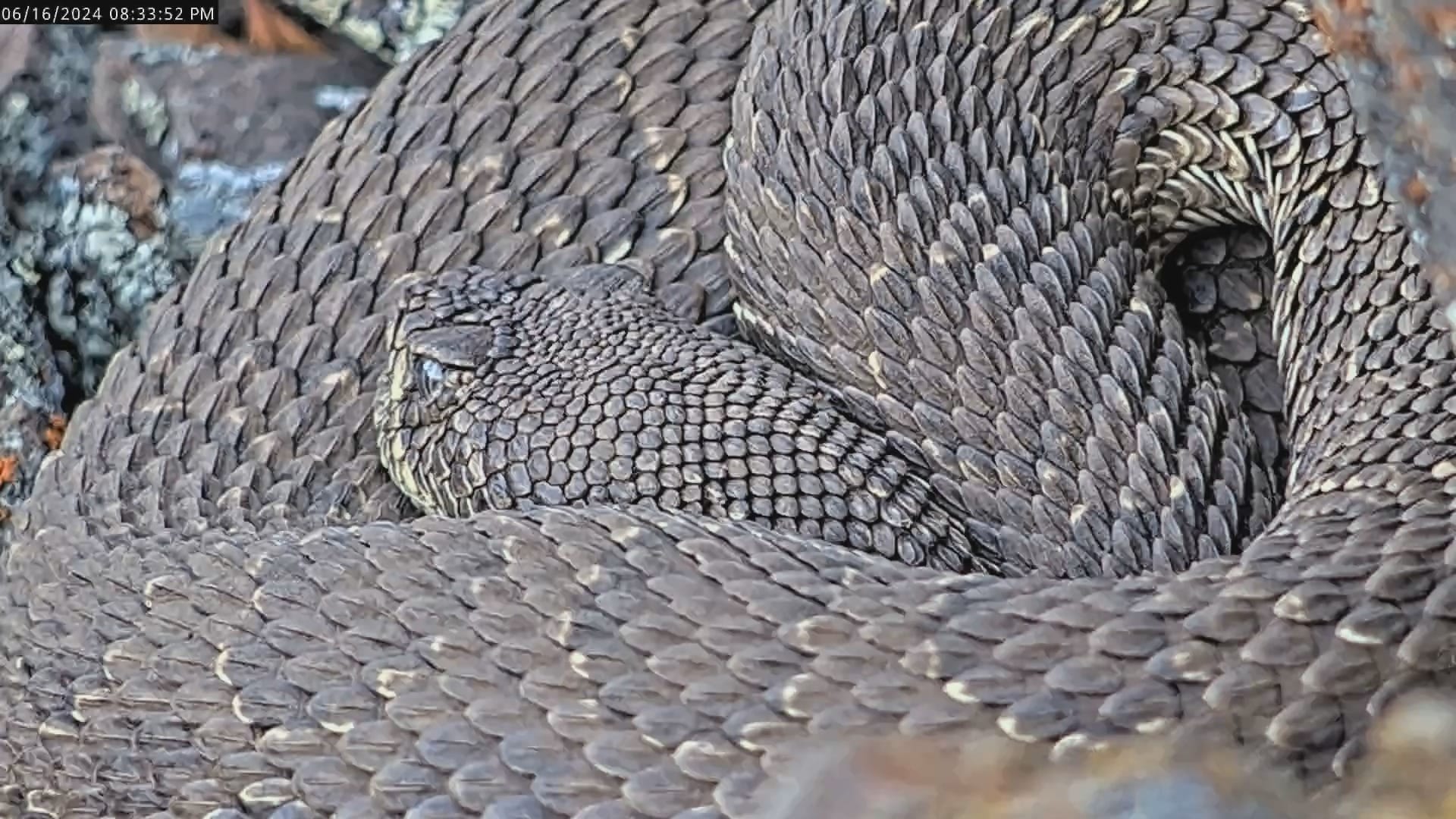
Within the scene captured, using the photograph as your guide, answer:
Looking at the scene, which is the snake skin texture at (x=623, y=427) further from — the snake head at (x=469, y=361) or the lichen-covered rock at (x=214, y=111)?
the lichen-covered rock at (x=214, y=111)

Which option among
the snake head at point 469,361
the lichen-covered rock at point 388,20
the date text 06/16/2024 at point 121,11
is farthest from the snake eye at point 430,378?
the date text 06/16/2024 at point 121,11

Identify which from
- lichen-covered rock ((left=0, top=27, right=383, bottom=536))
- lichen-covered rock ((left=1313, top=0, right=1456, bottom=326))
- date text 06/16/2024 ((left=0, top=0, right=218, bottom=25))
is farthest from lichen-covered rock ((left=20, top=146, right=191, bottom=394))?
lichen-covered rock ((left=1313, top=0, right=1456, bottom=326))

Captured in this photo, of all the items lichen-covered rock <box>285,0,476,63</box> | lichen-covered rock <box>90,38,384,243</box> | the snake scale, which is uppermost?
lichen-covered rock <box>285,0,476,63</box>

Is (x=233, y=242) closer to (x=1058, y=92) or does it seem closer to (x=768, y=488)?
(x=768, y=488)

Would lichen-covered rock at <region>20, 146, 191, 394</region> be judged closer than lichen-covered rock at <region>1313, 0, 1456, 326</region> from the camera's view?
No

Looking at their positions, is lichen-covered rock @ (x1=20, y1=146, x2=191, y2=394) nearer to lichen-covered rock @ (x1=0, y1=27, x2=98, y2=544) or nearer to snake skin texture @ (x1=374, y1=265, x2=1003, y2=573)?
lichen-covered rock @ (x1=0, y1=27, x2=98, y2=544)

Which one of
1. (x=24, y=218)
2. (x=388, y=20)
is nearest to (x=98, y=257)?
(x=24, y=218)

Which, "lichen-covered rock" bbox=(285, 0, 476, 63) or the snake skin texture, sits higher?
"lichen-covered rock" bbox=(285, 0, 476, 63)
